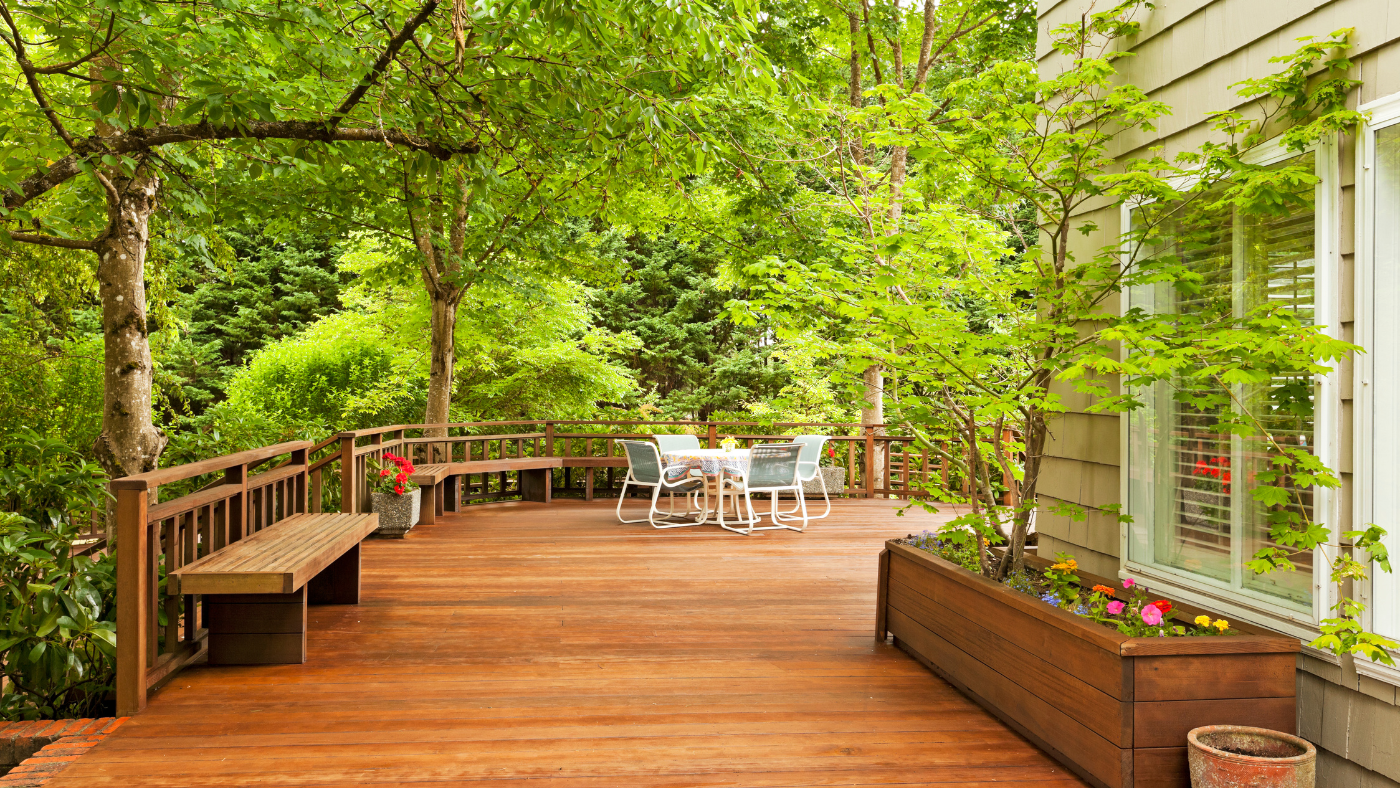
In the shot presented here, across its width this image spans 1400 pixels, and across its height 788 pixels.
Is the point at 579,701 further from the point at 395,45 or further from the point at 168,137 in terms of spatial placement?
the point at 168,137

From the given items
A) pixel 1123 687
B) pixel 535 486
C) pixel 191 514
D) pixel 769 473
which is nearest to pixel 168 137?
pixel 191 514

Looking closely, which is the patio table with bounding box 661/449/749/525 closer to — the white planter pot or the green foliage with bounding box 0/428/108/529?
the white planter pot

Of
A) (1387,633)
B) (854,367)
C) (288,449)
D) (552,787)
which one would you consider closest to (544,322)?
(288,449)

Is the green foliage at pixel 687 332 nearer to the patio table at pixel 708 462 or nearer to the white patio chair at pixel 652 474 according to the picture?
the white patio chair at pixel 652 474

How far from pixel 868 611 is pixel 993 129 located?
2.57 metres

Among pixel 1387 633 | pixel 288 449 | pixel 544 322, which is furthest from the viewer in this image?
pixel 544 322

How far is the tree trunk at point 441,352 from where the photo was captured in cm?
856

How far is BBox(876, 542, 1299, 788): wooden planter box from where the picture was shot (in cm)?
220

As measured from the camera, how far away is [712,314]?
17047 millimetres

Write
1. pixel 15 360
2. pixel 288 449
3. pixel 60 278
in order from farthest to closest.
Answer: pixel 15 360
pixel 60 278
pixel 288 449

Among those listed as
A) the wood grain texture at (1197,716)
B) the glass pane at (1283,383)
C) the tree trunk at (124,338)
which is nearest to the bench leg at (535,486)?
the tree trunk at (124,338)

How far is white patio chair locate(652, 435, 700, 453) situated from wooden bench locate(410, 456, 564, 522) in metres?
1.62

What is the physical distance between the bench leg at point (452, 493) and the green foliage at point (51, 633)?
523 cm

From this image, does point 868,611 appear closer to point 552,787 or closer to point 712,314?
point 552,787
